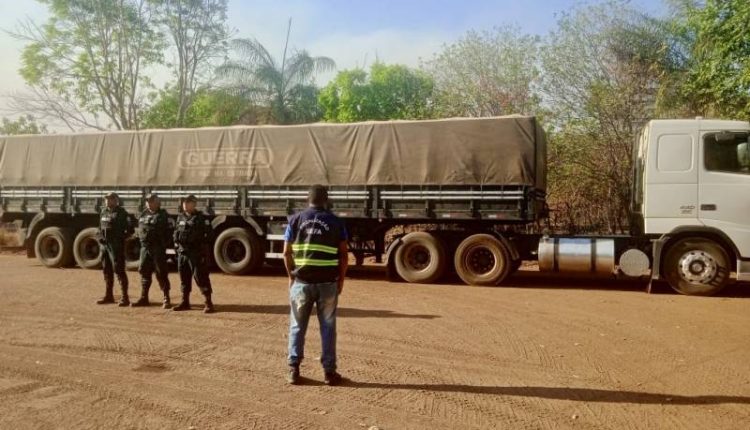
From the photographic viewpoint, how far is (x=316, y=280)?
16.4ft

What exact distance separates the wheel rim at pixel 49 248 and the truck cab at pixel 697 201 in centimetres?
1199

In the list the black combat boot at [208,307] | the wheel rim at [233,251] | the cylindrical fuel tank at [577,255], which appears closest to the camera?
the black combat boot at [208,307]

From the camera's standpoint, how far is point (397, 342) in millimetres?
6477

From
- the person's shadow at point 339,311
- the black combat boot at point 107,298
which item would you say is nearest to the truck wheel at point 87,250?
the black combat boot at point 107,298

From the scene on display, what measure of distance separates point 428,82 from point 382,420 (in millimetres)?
17462

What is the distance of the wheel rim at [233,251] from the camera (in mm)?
12133

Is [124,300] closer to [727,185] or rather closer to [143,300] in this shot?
[143,300]

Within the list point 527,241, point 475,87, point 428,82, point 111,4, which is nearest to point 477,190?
point 527,241

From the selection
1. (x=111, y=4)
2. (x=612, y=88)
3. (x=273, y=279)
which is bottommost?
(x=273, y=279)

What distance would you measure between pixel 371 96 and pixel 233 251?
14.0 m

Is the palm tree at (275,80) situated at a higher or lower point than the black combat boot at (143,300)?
higher

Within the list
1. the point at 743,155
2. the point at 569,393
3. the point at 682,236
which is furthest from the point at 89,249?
the point at 743,155

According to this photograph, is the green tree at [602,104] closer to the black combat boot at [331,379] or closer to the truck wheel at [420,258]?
the truck wheel at [420,258]

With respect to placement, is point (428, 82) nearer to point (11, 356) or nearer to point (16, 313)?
point (16, 313)
